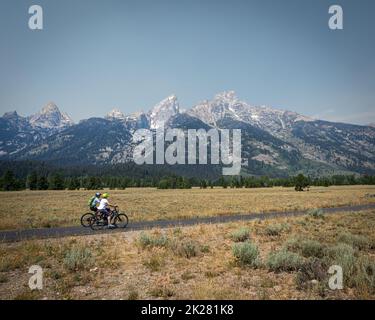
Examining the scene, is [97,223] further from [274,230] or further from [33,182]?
[33,182]

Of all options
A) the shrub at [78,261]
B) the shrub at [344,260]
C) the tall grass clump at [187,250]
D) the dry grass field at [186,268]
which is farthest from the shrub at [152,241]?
the shrub at [344,260]

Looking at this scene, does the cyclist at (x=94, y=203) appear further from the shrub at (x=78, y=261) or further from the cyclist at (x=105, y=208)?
the shrub at (x=78, y=261)

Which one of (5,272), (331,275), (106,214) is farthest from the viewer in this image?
(106,214)

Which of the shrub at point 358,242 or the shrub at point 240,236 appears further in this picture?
the shrub at point 240,236

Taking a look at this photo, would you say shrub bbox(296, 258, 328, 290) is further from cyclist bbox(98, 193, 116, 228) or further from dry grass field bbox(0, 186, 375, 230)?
dry grass field bbox(0, 186, 375, 230)

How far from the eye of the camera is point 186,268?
1240 centimetres

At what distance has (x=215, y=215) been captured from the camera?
32.8 metres

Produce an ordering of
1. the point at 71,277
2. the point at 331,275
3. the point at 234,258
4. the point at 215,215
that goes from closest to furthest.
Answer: the point at 331,275 → the point at 71,277 → the point at 234,258 → the point at 215,215

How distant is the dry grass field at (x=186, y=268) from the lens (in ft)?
31.4

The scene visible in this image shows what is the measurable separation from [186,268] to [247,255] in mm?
2690

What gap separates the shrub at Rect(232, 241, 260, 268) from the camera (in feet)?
41.7
